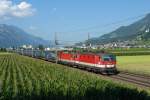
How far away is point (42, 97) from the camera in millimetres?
27047

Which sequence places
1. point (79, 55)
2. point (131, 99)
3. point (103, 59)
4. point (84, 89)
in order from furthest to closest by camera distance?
point (79, 55) < point (103, 59) < point (84, 89) < point (131, 99)

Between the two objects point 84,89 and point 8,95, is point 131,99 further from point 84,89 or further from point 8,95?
point 8,95

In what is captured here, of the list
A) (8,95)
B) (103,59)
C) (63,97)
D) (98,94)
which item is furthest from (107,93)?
(103,59)

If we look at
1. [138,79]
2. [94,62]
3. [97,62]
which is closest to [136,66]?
[94,62]

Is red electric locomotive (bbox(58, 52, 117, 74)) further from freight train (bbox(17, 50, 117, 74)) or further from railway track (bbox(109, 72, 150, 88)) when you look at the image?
railway track (bbox(109, 72, 150, 88))

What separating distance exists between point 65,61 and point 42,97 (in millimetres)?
56397

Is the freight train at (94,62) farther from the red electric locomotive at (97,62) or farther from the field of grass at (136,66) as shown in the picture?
the field of grass at (136,66)

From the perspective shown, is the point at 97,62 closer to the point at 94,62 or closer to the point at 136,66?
the point at 94,62

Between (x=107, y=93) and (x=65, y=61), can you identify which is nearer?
(x=107, y=93)

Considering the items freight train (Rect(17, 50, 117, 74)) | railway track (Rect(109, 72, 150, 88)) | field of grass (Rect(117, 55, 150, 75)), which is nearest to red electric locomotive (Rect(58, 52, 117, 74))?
freight train (Rect(17, 50, 117, 74))

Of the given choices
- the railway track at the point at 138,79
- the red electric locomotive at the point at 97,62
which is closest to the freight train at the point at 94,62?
the red electric locomotive at the point at 97,62

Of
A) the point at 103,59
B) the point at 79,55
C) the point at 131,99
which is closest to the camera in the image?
the point at 131,99

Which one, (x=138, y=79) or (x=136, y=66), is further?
(x=136, y=66)

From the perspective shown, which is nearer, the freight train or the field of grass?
the freight train
